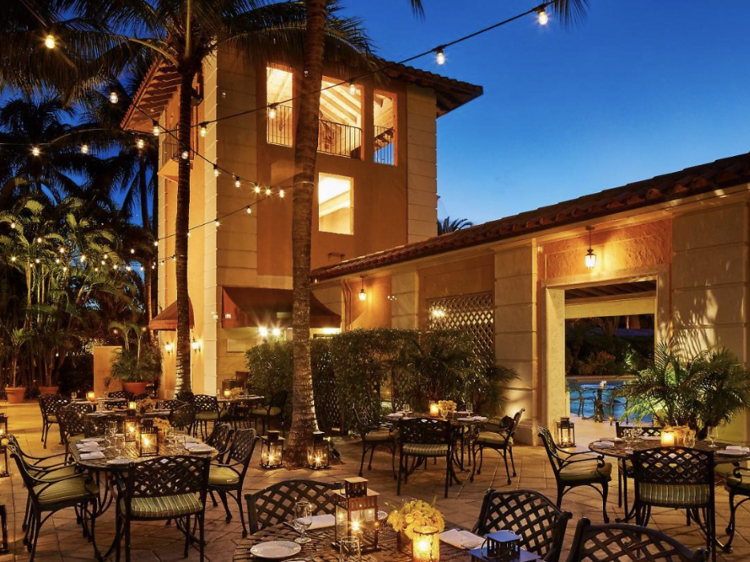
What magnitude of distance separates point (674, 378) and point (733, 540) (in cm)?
216

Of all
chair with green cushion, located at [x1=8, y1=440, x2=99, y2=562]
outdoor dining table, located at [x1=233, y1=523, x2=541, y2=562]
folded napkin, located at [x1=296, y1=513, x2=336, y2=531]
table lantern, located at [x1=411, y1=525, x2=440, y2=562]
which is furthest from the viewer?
chair with green cushion, located at [x1=8, y1=440, x2=99, y2=562]

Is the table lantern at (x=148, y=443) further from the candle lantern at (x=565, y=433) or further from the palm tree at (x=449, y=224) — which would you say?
the palm tree at (x=449, y=224)

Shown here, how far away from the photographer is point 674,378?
7289 mm

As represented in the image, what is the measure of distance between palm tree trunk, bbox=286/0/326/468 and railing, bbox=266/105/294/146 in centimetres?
814

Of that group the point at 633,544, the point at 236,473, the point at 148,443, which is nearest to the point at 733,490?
the point at 633,544

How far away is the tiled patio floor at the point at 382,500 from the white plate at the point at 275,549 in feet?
5.96

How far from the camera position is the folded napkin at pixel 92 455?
5.44 meters

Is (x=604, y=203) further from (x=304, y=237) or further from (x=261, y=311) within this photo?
(x=261, y=311)

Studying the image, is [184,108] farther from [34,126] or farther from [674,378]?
[34,126]

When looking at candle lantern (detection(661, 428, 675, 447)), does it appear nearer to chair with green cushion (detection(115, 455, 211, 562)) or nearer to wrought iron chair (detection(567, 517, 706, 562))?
wrought iron chair (detection(567, 517, 706, 562))

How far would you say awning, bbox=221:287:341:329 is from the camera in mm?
14859

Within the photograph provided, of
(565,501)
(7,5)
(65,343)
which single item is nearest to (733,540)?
(565,501)

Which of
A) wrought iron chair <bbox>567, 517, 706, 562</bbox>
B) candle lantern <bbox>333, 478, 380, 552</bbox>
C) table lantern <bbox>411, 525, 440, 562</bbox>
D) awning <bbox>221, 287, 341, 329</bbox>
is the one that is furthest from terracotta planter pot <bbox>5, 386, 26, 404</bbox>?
wrought iron chair <bbox>567, 517, 706, 562</bbox>

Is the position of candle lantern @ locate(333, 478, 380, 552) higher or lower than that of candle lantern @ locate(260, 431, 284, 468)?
higher
